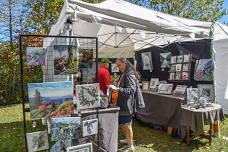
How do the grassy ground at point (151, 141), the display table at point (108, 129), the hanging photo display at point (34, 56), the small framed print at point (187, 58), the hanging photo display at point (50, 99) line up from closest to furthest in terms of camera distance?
the hanging photo display at point (50, 99) < the hanging photo display at point (34, 56) < the display table at point (108, 129) < the grassy ground at point (151, 141) < the small framed print at point (187, 58)

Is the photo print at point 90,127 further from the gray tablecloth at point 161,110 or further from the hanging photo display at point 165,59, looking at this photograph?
the hanging photo display at point 165,59

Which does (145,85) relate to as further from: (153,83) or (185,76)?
(185,76)

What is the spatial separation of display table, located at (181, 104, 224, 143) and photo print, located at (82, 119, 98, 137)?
2143mm

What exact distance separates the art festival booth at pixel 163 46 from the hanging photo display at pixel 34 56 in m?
0.76

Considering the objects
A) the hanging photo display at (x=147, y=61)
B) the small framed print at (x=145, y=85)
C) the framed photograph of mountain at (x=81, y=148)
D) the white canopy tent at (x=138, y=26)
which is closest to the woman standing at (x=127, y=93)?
the white canopy tent at (x=138, y=26)

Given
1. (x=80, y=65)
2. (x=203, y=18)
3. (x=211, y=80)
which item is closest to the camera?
(x=80, y=65)

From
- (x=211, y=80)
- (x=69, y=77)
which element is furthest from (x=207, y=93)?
(x=69, y=77)

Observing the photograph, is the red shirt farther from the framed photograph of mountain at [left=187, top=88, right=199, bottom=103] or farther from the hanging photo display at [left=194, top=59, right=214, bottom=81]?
the hanging photo display at [left=194, top=59, right=214, bottom=81]

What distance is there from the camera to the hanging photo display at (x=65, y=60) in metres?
3.48

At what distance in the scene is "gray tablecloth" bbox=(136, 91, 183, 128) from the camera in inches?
228

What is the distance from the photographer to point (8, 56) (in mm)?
11188

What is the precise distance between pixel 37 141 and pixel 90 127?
2.25 feet

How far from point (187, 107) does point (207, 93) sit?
813 millimetres

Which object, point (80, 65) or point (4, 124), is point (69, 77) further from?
point (4, 124)
